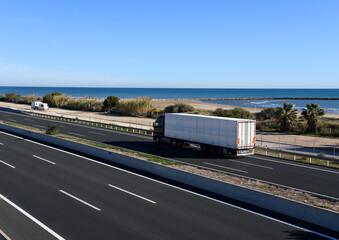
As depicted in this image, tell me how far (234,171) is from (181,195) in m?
6.44

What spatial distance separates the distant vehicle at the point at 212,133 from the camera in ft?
84.0

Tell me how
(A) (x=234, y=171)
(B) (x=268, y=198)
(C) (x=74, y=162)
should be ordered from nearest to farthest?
1. (B) (x=268, y=198)
2. (A) (x=234, y=171)
3. (C) (x=74, y=162)

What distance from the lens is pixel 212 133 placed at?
26.9 meters

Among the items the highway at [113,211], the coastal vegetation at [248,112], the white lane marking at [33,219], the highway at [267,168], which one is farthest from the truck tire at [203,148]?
the coastal vegetation at [248,112]

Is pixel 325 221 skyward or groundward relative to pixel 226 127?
groundward

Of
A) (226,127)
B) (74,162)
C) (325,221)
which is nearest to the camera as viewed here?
(325,221)

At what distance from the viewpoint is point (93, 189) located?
15781 millimetres

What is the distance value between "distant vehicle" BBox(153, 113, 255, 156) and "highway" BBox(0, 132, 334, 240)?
363 inches

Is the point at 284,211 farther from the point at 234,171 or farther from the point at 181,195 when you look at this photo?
the point at 234,171

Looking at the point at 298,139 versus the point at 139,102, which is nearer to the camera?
the point at 298,139

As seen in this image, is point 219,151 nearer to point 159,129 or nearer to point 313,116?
point 159,129

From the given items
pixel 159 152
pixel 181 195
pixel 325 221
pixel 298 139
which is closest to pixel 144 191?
pixel 181 195

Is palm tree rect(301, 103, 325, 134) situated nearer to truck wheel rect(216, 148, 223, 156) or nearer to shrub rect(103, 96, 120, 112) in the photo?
truck wheel rect(216, 148, 223, 156)

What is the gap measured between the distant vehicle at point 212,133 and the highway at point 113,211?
9.23 m
